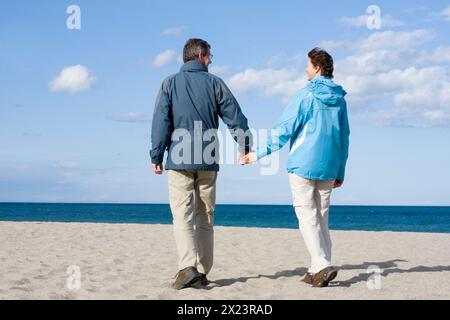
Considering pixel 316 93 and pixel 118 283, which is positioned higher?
pixel 316 93

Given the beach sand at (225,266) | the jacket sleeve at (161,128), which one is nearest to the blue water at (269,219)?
the beach sand at (225,266)

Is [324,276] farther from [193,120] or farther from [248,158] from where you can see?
[193,120]

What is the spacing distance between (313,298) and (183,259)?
3.90ft

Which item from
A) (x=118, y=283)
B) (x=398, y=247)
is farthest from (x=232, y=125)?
(x=398, y=247)

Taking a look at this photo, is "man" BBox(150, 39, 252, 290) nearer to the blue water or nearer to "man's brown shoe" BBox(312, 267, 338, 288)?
"man's brown shoe" BBox(312, 267, 338, 288)

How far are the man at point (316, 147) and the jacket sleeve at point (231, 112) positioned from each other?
0.78 ft

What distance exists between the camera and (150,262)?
22.7ft

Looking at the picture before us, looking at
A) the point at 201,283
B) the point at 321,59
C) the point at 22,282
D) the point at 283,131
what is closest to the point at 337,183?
the point at 283,131

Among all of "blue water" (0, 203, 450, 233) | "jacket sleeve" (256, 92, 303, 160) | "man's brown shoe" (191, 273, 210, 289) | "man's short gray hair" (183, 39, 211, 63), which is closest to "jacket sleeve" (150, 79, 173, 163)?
"man's short gray hair" (183, 39, 211, 63)

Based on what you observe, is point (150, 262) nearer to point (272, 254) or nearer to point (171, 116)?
point (272, 254)

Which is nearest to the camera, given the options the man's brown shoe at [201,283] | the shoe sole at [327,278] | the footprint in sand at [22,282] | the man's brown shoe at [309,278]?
the man's brown shoe at [201,283]

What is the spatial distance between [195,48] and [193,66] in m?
0.17

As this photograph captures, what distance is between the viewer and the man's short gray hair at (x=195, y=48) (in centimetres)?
493

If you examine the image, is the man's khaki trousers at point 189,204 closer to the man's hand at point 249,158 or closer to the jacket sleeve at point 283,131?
the man's hand at point 249,158
